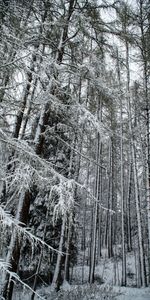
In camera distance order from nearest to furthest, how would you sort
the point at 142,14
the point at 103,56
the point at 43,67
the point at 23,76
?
the point at 23,76
the point at 43,67
the point at 103,56
the point at 142,14

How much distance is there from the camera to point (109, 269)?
41.5 ft

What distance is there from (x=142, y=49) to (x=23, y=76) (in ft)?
26.0

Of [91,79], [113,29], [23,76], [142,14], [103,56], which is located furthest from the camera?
[142,14]

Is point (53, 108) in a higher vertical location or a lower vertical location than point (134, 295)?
higher

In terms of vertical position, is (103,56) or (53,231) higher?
(103,56)

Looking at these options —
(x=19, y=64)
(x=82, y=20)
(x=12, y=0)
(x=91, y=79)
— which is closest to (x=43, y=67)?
(x=19, y=64)

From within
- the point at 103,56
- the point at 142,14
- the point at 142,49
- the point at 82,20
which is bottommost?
the point at 82,20

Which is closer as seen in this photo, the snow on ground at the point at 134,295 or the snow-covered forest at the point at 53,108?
the snow-covered forest at the point at 53,108

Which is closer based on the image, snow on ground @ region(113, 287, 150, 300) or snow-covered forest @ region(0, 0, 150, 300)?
snow-covered forest @ region(0, 0, 150, 300)

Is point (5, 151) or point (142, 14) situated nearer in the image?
point (5, 151)

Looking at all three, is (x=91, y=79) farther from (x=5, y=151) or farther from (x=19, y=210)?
(x=19, y=210)

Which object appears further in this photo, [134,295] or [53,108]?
[134,295]

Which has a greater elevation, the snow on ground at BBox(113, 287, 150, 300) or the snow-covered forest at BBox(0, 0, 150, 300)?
the snow-covered forest at BBox(0, 0, 150, 300)

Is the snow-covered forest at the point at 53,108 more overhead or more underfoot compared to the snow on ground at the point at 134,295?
more overhead
